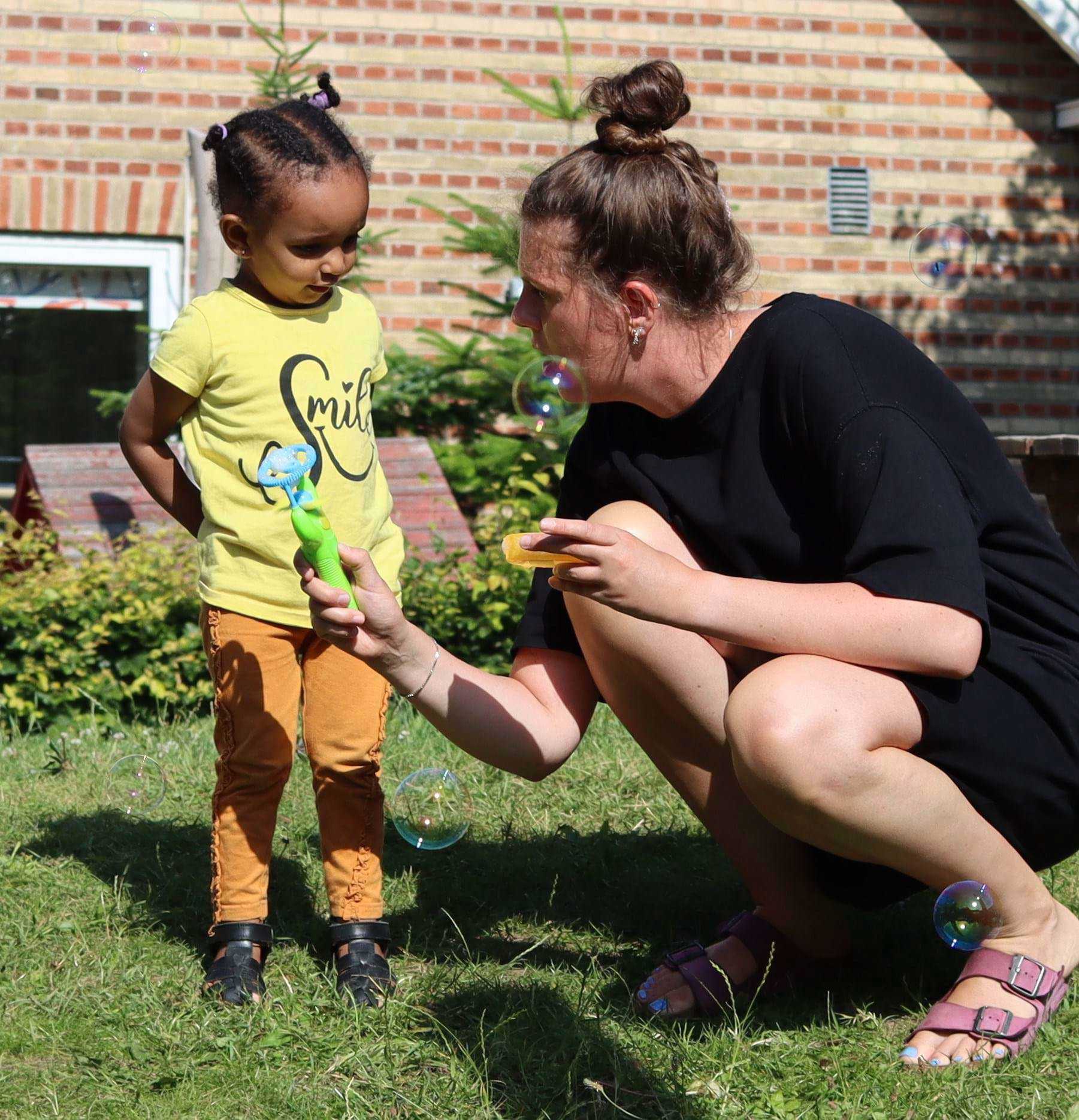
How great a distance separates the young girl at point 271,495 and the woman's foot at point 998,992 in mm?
906

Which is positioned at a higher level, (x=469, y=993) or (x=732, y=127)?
(x=732, y=127)

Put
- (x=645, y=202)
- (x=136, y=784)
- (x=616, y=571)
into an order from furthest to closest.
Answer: (x=136, y=784)
(x=645, y=202)
(x=616, y=571)

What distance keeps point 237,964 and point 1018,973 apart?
4.10 ft

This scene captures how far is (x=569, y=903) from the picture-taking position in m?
2.77

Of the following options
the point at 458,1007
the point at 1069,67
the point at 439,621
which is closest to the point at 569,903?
the point at 458,1007

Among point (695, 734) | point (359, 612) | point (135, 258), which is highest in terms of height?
point (135, 258)

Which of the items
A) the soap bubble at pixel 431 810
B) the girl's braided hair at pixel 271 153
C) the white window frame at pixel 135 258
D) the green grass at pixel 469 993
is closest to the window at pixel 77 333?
the white window frame at pixel 135 258

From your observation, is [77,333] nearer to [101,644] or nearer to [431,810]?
[101,644]

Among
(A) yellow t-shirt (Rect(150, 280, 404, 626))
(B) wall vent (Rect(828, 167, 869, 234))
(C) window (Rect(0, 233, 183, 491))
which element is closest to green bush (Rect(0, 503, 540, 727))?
(A) yellow t-shirt (Rect(150, 280, 404, 626))

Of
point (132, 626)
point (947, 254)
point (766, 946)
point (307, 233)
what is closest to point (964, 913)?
point (766, 946)

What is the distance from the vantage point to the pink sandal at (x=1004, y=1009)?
207 centimetres

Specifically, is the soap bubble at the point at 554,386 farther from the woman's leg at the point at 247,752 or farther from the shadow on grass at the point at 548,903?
the shadow on grass at the point at 548,903

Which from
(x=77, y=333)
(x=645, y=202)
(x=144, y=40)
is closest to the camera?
(x=645, y=202)

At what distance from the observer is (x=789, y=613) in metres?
2.02
